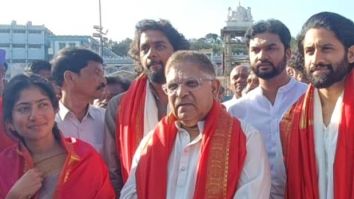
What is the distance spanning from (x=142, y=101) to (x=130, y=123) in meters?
0.20

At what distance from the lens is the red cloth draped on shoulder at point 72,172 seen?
10.8ft

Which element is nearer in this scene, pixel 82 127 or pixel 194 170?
pixel 194 170

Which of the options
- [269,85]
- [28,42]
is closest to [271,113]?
[269,85]

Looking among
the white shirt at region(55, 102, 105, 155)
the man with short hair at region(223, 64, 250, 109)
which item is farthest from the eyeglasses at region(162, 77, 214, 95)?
the man with short hair at region(223, 64, 250, 109)

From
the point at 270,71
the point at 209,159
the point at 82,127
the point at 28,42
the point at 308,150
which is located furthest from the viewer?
the point at 28,42

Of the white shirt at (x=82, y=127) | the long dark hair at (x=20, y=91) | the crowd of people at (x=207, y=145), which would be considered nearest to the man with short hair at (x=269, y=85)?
the crowd of people at (x=207, y=145)

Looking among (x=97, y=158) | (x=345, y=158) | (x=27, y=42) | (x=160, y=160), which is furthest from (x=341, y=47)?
(x=27, y=42)

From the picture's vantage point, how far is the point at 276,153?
372cm

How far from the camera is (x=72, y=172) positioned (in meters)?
3.32

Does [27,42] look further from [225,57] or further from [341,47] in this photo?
[341,47]

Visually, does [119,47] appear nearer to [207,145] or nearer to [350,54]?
[350,54]

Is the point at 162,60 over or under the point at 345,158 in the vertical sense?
over

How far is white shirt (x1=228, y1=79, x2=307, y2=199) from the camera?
3689 mm

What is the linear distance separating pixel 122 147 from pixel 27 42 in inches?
2217
